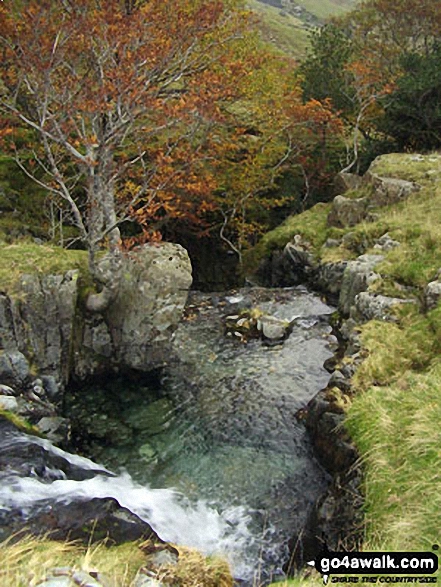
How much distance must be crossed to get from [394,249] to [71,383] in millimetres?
12280

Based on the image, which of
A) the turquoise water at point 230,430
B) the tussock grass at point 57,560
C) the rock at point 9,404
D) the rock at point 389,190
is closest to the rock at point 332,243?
the rock at point 389,190

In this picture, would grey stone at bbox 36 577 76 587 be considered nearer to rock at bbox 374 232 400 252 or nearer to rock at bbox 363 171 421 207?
rock at bbox 374 232 400 252

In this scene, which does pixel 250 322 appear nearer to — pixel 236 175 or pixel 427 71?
pixel 236 175

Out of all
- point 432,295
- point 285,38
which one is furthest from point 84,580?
point 285,38

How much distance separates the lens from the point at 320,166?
31562mm

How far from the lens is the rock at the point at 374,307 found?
13023 millimetres

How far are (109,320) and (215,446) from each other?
211 inches

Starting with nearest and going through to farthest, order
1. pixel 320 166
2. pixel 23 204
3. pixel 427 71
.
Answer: pixel 23 204 < pixel 427 71 < pixel 320 166

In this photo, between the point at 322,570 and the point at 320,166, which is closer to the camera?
the point at 322,570

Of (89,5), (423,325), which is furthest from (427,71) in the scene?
(423,325)

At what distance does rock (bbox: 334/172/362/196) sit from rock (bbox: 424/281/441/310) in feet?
51.8

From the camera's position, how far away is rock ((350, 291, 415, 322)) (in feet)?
42.7

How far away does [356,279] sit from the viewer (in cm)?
1620

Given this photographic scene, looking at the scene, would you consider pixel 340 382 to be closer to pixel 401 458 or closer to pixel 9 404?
pixel 401 458
